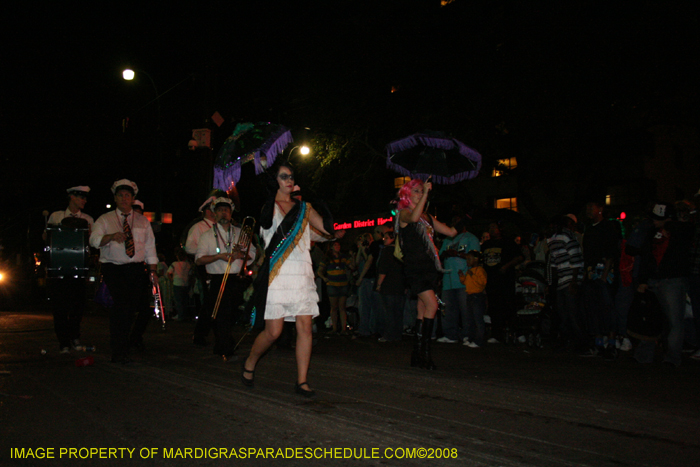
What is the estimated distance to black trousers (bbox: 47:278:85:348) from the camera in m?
8.62

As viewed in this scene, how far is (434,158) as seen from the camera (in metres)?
7.99

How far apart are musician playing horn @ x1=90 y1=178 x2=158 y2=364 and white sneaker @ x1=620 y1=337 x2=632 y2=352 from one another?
671cm

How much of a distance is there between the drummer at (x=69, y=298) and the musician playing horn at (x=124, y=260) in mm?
925

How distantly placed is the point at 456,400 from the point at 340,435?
1502mm

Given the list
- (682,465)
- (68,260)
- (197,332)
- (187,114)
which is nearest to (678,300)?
(682,465)

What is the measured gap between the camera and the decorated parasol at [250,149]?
5.92 metres

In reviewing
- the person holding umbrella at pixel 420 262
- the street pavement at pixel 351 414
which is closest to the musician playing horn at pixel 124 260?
the street pavement at pixel 351 414

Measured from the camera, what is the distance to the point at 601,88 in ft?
53.3

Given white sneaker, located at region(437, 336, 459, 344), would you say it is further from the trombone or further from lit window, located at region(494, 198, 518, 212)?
lit window, located at region(494, 198, 518, 212)

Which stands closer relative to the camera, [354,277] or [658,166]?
[354,277]

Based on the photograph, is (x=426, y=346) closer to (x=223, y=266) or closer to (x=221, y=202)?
(x=223, y=266)

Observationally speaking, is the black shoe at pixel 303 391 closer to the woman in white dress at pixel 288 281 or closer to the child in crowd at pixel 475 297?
the woman in white dress at pixel 288 281

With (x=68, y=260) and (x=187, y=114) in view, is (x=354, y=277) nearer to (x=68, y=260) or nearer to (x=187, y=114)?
(x=68, y=260)

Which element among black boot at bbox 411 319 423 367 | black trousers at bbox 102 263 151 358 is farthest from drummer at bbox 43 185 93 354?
black boot at bbox 411 319 423 367
